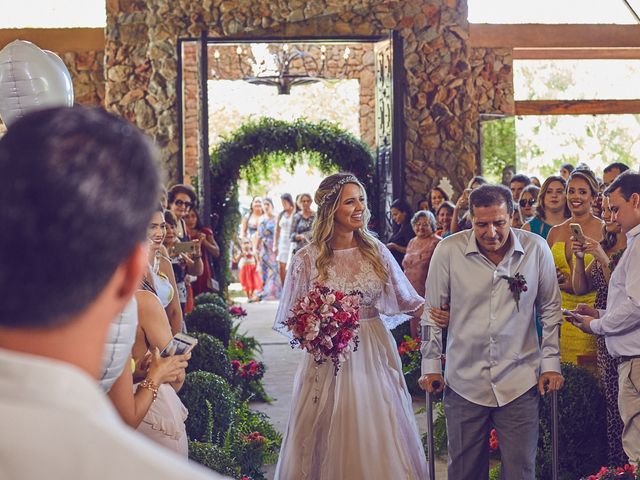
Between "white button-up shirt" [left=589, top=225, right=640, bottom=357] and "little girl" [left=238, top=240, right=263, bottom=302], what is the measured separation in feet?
48.1

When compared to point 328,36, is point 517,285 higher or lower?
lower

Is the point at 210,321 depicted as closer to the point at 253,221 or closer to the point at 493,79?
the point at 493,79

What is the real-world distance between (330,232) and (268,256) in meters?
14.2

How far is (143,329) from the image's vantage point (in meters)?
3.86

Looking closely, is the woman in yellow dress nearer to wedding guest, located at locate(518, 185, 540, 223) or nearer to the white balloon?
wedding guest, located at locate(518, 185, 540, 223)

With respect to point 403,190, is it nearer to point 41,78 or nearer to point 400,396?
point 400,396

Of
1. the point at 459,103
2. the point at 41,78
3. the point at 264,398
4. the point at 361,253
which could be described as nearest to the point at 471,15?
the point at 459,103

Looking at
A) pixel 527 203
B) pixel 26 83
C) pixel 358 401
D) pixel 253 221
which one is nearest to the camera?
pixel 26 83

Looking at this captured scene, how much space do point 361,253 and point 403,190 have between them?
8.32 m

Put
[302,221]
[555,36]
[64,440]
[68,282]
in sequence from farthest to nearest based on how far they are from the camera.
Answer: [302,221], [555,36], [68,282], [64,440]

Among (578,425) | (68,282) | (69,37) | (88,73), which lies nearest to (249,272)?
(88,73)

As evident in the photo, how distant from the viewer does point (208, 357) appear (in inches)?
280

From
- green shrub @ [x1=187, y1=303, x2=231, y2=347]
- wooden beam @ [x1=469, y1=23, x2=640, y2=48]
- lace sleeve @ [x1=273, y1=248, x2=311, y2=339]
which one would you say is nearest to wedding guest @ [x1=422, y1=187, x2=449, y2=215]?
green shrub @ [x1=187, y1=303, x2=231, y2=347]

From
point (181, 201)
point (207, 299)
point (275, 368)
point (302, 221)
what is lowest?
point (275, 368)
